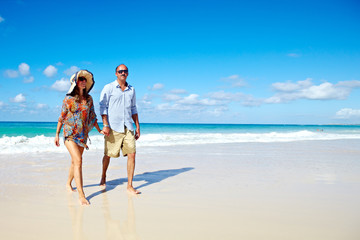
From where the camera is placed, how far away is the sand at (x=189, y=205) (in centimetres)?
288

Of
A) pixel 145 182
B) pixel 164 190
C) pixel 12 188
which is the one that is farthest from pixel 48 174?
pixel 164 190

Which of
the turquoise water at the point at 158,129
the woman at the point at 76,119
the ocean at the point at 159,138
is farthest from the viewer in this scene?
the turquoise water at the point at 158,129

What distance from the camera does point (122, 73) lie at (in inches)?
175

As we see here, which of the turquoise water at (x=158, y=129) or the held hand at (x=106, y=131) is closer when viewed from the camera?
the held hand at (x=106, y=131)

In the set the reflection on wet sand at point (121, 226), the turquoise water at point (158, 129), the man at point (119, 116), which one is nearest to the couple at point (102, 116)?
the man at point (119, 116)

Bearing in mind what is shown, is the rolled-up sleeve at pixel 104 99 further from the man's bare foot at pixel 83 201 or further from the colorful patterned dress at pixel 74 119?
the man's bare foot at pixel 83 201

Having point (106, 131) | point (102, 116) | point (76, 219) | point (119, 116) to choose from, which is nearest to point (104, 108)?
point (102, 116)

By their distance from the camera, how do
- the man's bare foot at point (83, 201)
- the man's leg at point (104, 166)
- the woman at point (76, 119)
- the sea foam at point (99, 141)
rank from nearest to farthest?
the man's bare foot at point (83, 201) < the woman at point (76, 119) < the man's leg at point (104, 166) < the sea foam at point (99, 141)

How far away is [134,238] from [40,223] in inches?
47.2

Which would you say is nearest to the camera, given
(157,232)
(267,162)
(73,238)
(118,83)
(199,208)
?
(73,238)

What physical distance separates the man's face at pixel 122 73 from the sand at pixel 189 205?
1.92 m

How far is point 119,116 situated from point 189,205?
1836mm

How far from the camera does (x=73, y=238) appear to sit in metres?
2.71

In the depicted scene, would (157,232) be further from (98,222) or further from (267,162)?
(267,162)
